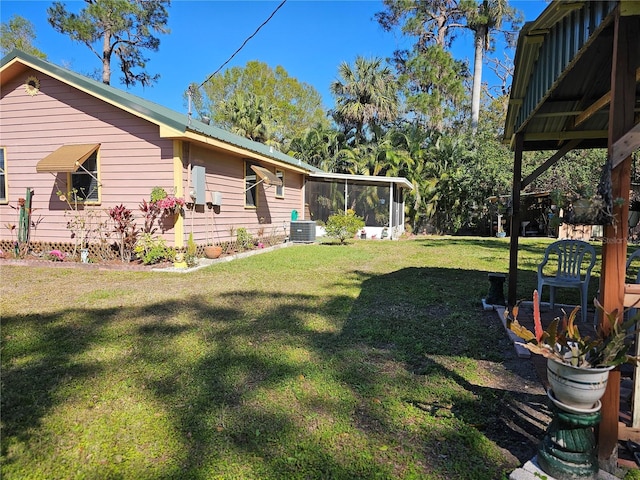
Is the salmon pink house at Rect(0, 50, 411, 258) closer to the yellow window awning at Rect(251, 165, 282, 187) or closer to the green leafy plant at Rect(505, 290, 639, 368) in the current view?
the yellow window awning at Rect(251, 165, 282, 187)

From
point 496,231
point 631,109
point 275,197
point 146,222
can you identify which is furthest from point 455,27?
point 631,109

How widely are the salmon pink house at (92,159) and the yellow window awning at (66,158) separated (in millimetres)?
25

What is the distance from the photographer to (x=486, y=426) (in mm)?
2605

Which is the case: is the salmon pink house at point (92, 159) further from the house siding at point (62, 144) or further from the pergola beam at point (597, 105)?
the pergola beam at point (597, 105)

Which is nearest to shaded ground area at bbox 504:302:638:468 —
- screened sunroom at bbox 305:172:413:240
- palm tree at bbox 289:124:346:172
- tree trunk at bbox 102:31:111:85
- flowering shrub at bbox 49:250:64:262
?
flowering shrub at bbox 49:250:64:262

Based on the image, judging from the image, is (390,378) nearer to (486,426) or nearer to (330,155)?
(486,426)

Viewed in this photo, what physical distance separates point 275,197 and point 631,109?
1236 cm

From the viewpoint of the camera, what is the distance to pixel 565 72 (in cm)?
271

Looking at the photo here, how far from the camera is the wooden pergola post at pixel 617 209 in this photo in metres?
2.02

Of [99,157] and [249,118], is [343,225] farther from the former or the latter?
[249,118]

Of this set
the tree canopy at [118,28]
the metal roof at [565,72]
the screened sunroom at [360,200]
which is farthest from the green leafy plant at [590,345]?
the tree canopy at [118,28]

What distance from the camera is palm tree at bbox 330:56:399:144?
2161 centimetres

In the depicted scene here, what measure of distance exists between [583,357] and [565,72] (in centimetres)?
189

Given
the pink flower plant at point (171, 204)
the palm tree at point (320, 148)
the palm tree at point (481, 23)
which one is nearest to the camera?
the pink flower plant at point (171, 204)
